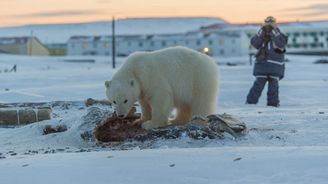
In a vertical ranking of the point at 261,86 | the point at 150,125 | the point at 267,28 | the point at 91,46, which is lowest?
the point at 91,46

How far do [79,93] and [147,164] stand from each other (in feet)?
30.3

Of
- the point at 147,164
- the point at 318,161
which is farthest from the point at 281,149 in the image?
the point at 147,164

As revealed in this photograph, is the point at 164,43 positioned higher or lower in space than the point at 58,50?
higher

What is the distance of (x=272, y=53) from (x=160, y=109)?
5.16 m

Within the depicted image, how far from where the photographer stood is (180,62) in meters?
7.03

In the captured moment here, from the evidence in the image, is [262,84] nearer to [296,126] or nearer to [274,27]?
[274,27]

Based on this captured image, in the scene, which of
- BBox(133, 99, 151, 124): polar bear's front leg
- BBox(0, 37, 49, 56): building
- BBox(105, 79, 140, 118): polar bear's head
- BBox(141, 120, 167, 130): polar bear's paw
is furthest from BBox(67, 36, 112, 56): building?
BBox(105, 79, 140, 118): polar bear's head

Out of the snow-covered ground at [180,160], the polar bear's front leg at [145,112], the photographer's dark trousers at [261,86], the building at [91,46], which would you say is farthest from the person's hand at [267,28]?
the building at [91,46]

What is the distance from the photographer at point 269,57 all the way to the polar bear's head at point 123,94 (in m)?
5.18

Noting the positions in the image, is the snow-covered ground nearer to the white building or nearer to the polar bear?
the polar bear

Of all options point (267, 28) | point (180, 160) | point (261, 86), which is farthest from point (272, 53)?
point (180, 160)

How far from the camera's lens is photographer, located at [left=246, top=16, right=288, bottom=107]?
37.2 feet

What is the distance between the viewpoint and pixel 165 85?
6.80m

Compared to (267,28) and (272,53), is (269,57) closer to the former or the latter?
(272,53)
